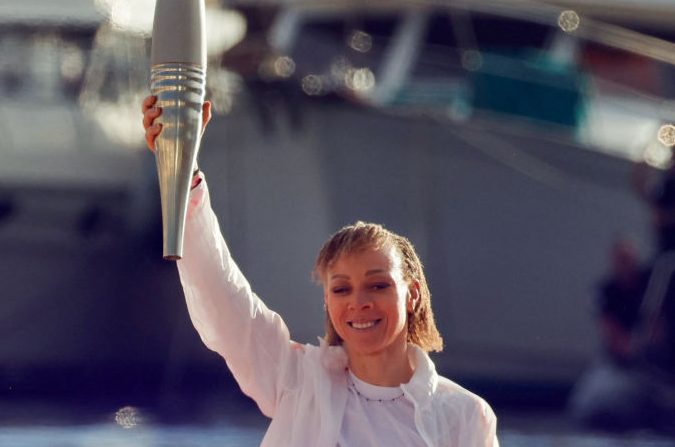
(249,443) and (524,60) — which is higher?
(524,60)

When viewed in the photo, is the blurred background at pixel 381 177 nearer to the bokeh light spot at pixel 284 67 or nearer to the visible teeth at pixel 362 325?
the bokeh light spot at pixel 284 67

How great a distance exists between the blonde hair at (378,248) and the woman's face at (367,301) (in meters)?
0.01

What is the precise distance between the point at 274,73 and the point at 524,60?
0.99 meters

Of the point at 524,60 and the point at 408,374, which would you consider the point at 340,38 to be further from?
the point at 408,374

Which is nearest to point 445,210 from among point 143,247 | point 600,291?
point 600,291

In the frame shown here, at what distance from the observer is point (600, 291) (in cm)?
489

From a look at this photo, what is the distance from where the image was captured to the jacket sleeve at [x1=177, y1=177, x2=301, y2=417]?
159 centimetres

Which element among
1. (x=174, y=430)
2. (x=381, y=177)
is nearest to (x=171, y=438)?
(x=174, y=430)

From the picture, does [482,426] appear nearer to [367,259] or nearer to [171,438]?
[367,259]

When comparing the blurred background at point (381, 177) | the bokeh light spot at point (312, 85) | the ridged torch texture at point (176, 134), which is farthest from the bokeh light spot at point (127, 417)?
the ridged torch texture at point (176, 134)

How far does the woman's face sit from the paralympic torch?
0.88 ft

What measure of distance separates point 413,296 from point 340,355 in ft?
0.46

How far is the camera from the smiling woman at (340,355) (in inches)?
62.7

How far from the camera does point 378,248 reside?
1.67 meters
